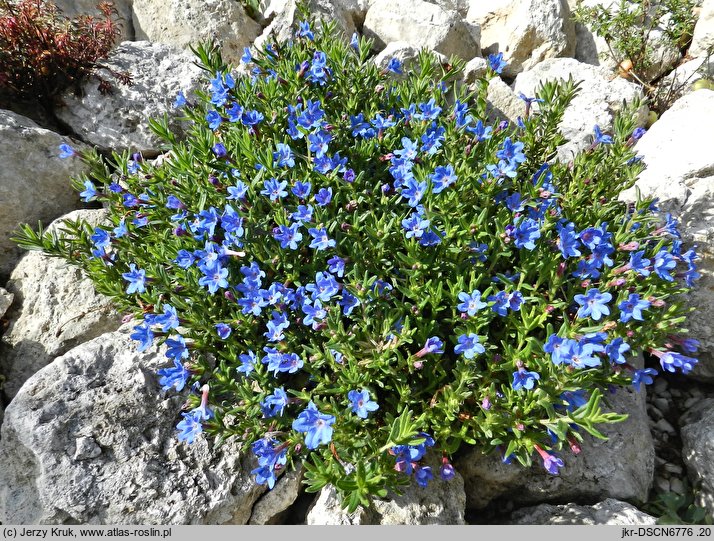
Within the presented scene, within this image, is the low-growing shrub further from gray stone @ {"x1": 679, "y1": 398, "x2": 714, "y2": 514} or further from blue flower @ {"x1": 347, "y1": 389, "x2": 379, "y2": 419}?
gray stone @ {"x1": 679, "y1": 398, "x2": 714, "y2": 514}

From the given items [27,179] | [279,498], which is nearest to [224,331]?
[279,498]

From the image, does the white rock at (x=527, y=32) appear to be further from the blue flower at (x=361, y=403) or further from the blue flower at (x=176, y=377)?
the blue flower at (x=176, y=377)

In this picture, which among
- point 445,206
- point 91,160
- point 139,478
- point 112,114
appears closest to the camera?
point 139,478

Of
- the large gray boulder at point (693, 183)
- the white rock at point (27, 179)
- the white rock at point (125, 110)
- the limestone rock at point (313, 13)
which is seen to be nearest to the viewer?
the large gray boulder at point (693, 183)

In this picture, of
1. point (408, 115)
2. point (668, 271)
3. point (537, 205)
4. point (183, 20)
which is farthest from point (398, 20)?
point (668, 271)

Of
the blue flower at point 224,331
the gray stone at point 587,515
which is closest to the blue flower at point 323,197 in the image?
the blue flower at point 224,331

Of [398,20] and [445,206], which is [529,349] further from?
[398,20]

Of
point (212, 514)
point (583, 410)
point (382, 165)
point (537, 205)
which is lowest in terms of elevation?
point (212, 514)
